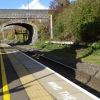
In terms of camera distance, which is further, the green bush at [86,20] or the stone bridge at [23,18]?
the stone bridge at [23,18]

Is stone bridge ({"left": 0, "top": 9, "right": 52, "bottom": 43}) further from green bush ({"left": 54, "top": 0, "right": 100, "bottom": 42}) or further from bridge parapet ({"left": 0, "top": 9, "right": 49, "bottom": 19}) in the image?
green bush ({"left": 54, "top": 0, "right": 100, "bottom": 42})

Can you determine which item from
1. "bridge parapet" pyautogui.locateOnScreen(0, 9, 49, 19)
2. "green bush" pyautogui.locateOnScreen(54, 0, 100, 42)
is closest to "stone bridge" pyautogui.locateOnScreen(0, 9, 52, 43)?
"bridge parapet" pyautogui.locateOnScreen(0, 9, 49, 19)

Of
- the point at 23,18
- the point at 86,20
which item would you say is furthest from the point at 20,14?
the point at 86,20

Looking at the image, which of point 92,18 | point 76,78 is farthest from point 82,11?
point 76,78

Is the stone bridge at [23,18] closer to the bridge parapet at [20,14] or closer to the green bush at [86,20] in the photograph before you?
the bridge parapet at [20,14]

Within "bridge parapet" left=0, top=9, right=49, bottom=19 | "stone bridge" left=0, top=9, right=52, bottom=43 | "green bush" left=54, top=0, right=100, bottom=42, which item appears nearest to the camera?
"green bush" left=54, top=0, right=100, bottom=42

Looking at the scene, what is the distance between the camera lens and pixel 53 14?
86812mm

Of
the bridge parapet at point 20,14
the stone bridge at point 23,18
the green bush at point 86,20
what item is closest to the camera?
the green bush at point 86,20

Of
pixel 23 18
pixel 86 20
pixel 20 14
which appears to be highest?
pixel 20 14

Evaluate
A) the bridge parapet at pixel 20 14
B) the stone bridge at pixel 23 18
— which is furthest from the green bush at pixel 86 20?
the bridge parapet at pixel 20 14

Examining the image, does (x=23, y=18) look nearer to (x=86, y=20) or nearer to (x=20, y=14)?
(x=20, y=14)

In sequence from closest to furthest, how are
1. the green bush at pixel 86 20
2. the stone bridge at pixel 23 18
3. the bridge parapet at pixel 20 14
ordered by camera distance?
1. the green bush at pixel 86 20
2. the stone bridge at pixel 23 18
3. the bridge parapet at pixel 20 14

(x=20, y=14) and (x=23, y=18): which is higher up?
(x=20, y=14)

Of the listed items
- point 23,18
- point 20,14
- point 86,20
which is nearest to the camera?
point 86,20
